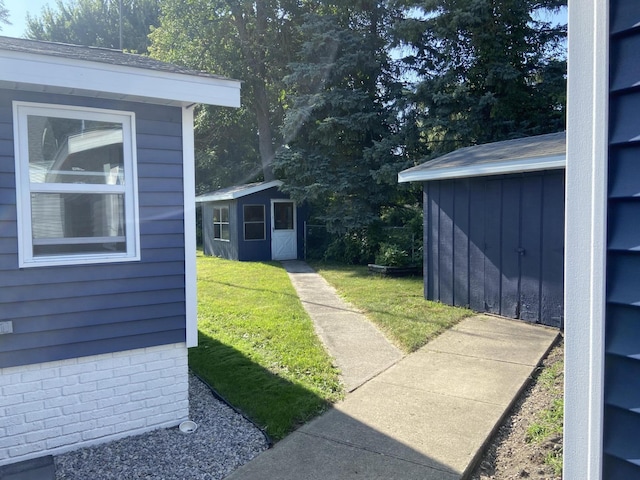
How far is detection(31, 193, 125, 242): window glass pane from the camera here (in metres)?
3.45

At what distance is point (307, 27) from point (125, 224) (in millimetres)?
13567

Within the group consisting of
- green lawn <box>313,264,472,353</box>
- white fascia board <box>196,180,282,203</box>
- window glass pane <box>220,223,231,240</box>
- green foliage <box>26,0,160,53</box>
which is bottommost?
green lawn <box>313,264,472,353</box>

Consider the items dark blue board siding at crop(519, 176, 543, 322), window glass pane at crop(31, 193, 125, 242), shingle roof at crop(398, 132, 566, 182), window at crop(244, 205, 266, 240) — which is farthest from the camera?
window at crop(244, 205, 266, 240)

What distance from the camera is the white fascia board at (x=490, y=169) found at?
20.1 ft

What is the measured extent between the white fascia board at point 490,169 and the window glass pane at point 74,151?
5.09m

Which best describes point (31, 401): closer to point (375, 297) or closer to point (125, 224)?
point (125, 224)

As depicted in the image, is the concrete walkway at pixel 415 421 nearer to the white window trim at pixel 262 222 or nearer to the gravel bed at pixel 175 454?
the gravel bed at pixel 175 454

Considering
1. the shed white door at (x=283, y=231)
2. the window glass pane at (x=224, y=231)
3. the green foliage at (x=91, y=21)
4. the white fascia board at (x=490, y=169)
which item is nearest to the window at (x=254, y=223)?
the shed white door at (x=283, y=231)

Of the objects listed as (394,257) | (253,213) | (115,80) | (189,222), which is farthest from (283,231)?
(115,80)

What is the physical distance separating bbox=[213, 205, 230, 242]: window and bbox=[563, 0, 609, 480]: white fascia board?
48.5ft

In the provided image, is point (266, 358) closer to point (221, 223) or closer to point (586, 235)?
point (586, 235)

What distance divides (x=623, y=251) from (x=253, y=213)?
1422cm

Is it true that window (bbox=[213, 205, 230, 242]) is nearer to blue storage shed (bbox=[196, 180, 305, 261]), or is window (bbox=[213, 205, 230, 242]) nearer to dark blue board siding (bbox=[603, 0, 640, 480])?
blue storage shed (bbox=[196, 180, 305, 261])

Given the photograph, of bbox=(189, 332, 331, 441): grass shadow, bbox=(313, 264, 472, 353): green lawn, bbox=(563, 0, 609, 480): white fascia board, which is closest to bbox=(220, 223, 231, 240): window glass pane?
bbox=(313, 264, 472, 353): green lawn
